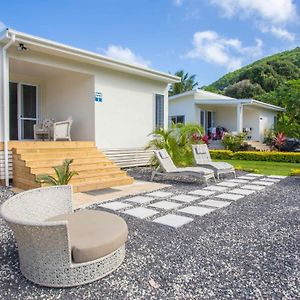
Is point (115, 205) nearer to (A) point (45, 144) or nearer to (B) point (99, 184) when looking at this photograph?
(B) point (99, 184)

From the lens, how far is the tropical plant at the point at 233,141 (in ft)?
63.9

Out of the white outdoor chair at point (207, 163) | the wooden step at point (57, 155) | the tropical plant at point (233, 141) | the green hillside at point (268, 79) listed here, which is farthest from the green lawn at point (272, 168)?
the green hillside at point (268, 79)

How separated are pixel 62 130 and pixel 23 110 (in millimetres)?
2023

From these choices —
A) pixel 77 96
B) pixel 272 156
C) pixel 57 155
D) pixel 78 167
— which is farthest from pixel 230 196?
pixel 272 156

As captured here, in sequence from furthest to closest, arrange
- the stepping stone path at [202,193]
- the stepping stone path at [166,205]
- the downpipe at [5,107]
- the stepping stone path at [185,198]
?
the downpipe at [5,107]
the stepping stone path at [202,193]
the stepping stone path at [185,198]
the stepping stone path at [166,205]

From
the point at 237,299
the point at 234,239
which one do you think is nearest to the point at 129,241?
the point at 234,239

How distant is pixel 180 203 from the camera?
626 cm

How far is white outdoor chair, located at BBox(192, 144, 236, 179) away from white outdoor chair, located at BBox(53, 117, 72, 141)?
14.7 ft

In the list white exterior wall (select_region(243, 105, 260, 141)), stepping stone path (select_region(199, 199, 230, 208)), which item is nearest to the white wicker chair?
stepping stone path (select_region(199, 199, 230, 208))

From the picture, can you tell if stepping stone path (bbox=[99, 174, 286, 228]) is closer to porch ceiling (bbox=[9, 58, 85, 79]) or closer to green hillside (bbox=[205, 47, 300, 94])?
porch ceiling (bbox=[9, 58, 85, 79])

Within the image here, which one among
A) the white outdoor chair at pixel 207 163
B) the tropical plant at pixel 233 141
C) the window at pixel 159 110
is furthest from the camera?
the tropical plant at pixel 233 141

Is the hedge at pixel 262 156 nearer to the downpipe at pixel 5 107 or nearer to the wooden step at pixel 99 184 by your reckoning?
the wooden step at pixel 99 184

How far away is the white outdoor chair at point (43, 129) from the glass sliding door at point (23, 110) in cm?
44

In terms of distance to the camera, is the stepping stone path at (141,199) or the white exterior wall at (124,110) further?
the white exterior wall at (124,110)
